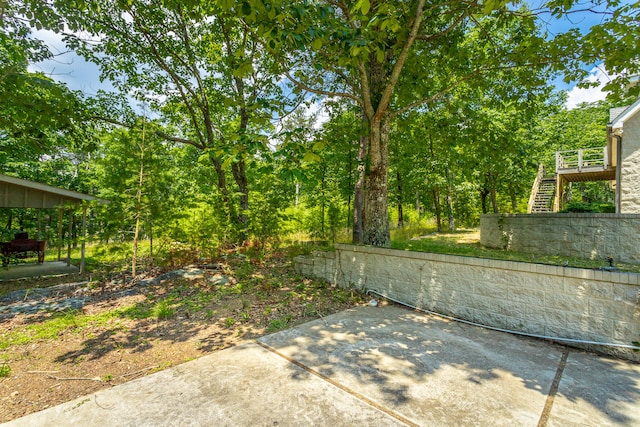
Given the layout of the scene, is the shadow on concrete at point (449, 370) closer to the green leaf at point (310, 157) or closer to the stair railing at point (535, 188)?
the green leaf at point (310, 157)

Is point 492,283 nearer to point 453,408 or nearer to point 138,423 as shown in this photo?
point 453,408

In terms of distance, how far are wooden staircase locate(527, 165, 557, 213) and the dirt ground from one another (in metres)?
13.3

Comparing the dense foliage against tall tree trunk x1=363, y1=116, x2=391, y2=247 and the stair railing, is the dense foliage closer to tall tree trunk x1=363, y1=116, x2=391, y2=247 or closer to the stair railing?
tall tree trunk x1=363, y1=116, x2=391, y2=247

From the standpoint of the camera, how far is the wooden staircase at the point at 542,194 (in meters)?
14.0

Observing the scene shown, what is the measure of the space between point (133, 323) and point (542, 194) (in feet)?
58.5

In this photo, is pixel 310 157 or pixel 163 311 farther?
pixel 163 311

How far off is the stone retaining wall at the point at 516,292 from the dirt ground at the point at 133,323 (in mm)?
815

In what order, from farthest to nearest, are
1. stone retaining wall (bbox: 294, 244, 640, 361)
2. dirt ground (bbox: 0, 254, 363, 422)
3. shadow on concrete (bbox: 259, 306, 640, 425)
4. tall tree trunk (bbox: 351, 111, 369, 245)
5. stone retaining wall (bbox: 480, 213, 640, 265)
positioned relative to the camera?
tall tree trunk (bbox: 351, 111, 369, 245)
stone retaining wall (bbox: 480, 213, 640, 265)
stone retaining wall (bbox: 294, 244, 640, 361)
dirt ground (bbox: 0, 254, 363, 422)
shadow on concrete (bbox: 259, 306, 640, 425)

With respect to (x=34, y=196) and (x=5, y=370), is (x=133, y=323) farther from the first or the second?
(x=34, y=196)

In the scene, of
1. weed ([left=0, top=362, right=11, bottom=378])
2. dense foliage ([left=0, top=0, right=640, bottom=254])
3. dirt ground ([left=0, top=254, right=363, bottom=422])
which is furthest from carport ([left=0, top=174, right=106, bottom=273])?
weed ([left=0, top=362, right=11, bottom=378])

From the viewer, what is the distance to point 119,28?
8.08 m

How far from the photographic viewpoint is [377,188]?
18.1 ft

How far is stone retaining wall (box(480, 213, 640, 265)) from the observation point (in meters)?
6.48

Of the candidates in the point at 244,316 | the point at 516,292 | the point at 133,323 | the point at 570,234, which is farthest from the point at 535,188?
the point at 133,323
